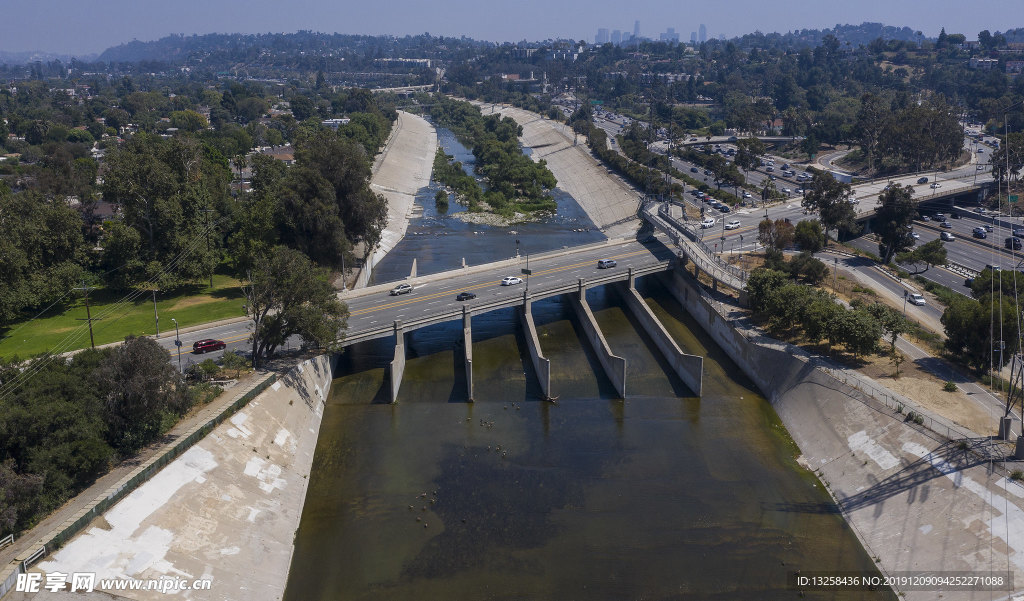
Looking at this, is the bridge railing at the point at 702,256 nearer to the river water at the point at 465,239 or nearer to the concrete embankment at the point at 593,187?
the concrete embankment at the point at 593,187

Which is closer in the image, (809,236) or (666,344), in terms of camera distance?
(666,344)

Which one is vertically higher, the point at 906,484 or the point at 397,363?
the point at 397,363

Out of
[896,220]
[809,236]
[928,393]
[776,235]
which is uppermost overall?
[896,220]

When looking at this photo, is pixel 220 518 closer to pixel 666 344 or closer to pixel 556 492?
pixel 556 492

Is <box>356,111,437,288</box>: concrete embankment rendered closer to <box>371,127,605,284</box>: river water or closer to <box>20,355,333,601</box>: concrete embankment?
<box>371,127,605,284</box>: river water

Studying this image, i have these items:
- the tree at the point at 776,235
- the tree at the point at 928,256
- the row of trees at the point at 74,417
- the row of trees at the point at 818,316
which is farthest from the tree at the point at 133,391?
the tree at the point at 928,256

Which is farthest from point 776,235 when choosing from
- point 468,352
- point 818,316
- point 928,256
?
point 468,352

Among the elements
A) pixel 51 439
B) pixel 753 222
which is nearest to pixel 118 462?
pixel 51 439
